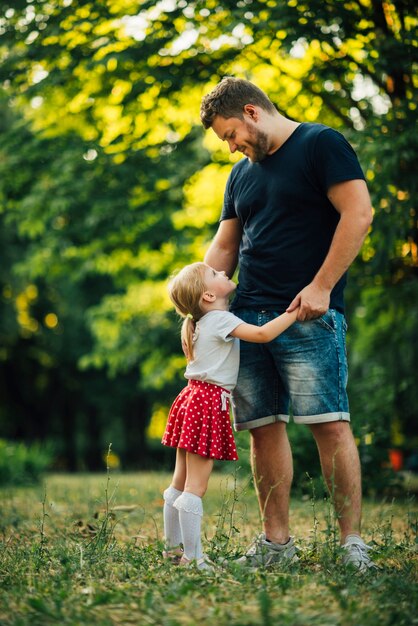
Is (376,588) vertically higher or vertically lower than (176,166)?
lower

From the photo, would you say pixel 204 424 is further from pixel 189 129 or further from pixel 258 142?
pixel 189 129

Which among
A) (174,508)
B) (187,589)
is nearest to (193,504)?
(174,508)

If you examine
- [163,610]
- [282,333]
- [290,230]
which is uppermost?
[290,230]

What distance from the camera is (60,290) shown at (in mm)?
23484

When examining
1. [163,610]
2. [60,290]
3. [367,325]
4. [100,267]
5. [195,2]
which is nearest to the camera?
[163,610]

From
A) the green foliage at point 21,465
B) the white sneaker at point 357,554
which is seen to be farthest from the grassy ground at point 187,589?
the green foliage at point 21,465

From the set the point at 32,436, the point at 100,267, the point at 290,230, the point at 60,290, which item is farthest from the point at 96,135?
the point at 32,436

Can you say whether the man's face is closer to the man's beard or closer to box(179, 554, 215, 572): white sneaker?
the man's beard

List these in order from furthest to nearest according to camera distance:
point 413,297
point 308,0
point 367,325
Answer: point 367,325, point 413,297, point 308,0

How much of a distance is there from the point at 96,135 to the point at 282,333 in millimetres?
6279

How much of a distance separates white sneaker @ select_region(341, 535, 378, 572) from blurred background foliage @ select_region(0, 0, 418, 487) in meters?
3.76

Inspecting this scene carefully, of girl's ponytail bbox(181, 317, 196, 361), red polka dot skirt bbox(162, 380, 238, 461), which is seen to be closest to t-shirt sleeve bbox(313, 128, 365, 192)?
girl's ponytail bbox(181, 317, 196, 361)

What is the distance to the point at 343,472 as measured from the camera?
3.65 meters

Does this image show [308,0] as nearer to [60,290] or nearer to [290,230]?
[290,230]
